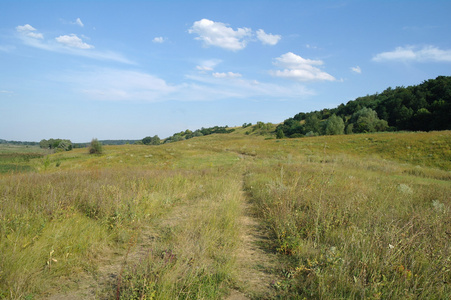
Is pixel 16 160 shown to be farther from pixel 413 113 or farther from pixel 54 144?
pixel 413 113

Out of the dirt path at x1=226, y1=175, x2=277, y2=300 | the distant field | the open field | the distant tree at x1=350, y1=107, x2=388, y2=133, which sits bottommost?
the dirt path at x1=226, y1=175, x2=277, y2=300

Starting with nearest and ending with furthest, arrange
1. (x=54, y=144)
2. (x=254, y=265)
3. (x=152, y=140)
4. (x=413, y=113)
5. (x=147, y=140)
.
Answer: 1. (x=254, y=265)
2. (x=413, y=113)
3. (x=54, y=144)
4. (x=152, y=140)
5. (x=147, y=140)

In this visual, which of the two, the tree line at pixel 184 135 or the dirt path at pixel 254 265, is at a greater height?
the tree line at pixel 184 135

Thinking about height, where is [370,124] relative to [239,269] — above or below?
above

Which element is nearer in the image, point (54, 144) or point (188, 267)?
point (188, 267)

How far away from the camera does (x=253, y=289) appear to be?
11.0 ft

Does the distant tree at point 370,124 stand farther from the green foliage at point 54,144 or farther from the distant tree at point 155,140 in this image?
the green foliage at point 54,144

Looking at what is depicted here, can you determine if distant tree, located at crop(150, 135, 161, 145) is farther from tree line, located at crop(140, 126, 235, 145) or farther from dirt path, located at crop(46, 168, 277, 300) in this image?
dirt path, located at crop(46, 168, 277, 300)

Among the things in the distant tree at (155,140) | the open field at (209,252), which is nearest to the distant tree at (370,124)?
the open field at (209,252)

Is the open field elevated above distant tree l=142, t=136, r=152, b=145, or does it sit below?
below

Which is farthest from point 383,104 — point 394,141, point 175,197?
point 175,197

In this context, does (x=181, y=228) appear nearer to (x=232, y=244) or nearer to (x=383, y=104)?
(x=232, y=244)

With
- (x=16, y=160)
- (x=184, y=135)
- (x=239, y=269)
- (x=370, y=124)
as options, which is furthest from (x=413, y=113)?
(x=184, y=135)

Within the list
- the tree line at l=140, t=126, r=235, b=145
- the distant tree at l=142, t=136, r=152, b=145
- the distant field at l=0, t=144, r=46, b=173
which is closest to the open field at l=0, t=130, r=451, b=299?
the distant field at l=0, t=144, r=46, b=173
